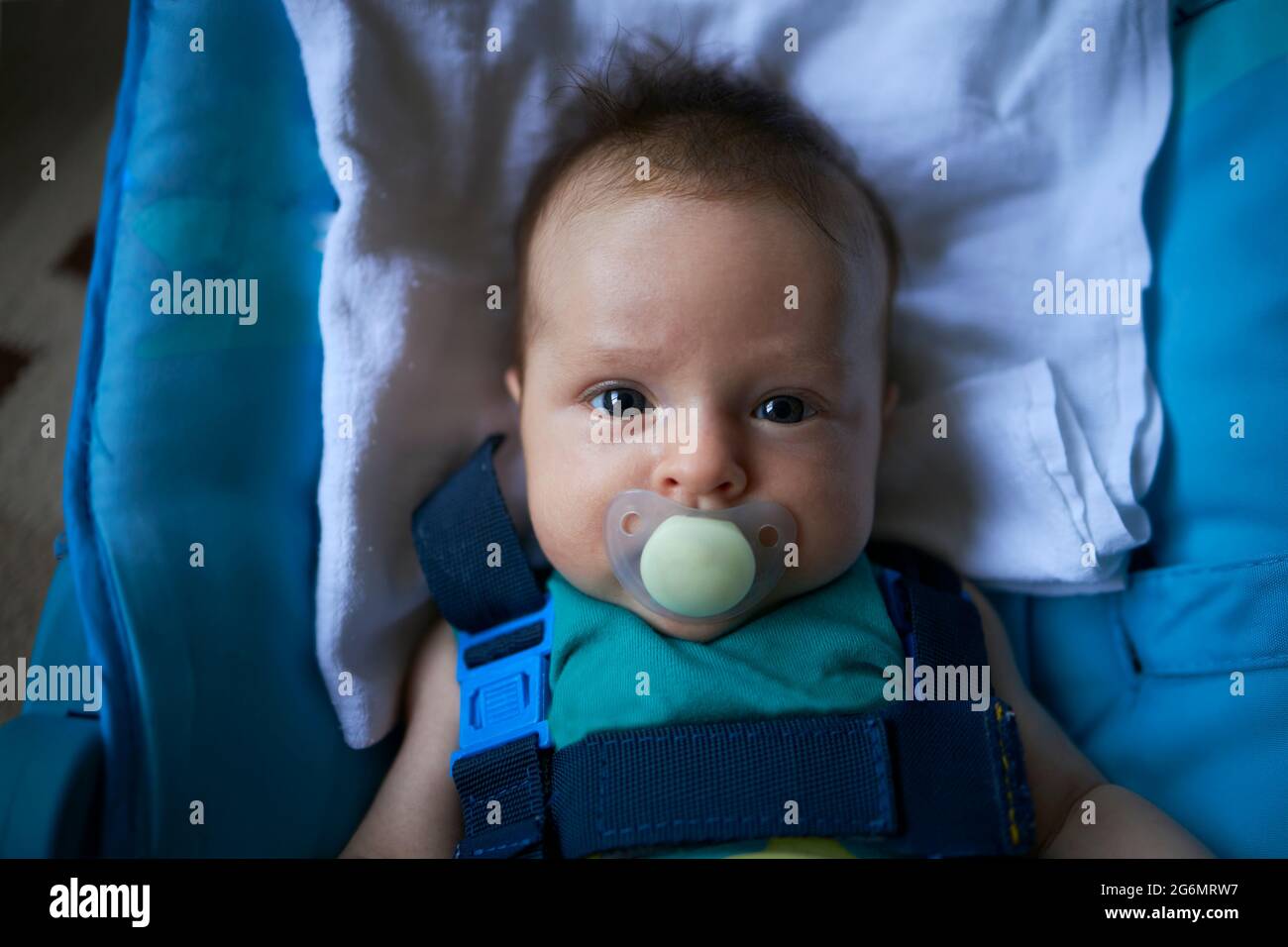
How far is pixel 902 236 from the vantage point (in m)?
1.05

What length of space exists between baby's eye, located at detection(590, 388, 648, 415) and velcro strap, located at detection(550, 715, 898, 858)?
26 centimetres

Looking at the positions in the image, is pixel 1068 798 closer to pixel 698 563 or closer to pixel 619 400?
pixel 698 563

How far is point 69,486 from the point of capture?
855 mm

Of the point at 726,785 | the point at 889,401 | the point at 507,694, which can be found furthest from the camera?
the point at 889,401

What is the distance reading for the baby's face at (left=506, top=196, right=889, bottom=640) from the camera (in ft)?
2.73

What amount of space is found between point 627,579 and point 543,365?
0.20 metres

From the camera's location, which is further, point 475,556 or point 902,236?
point 902,236

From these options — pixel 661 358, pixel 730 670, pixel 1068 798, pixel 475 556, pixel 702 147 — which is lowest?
pixel 1068 798

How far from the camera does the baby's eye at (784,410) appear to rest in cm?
87

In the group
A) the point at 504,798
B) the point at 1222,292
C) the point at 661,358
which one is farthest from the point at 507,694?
the point at 1222,292

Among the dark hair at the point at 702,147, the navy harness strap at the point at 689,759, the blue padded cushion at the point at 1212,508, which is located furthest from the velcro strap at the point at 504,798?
the blue padded cushion at the point at 1212,508

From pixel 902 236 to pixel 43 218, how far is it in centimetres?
87

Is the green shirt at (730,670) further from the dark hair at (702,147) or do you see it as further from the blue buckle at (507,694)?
the dark hair at (702,147)

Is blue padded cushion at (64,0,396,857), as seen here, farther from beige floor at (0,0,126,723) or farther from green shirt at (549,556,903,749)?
green shirt at (549,556,903,749)
